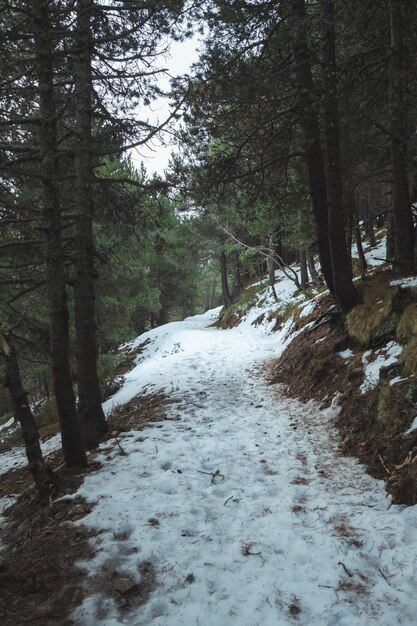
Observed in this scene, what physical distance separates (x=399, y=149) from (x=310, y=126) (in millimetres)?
1794

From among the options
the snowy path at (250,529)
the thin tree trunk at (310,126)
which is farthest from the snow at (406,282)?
the snowy path at (250,529)

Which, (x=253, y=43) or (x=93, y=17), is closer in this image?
(x=93, y=17)

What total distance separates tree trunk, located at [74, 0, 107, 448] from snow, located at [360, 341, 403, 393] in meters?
4.25

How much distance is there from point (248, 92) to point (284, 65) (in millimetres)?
1852

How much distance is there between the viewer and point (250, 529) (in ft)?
12.4

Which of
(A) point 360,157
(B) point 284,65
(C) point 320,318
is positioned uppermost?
(B) point 284,65

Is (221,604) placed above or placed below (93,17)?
below

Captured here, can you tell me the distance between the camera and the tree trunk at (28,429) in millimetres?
4484

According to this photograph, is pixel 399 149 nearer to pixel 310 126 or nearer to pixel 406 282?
pixel 310 126

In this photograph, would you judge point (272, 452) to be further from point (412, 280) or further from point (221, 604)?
point (412, 280)

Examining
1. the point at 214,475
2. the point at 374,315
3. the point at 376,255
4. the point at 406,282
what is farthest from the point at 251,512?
the point at 376,255

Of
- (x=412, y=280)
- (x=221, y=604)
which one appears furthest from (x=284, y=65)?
(x=221, y=604)

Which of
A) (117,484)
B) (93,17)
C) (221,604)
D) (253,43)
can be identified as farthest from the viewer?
(253,43)

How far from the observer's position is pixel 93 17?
6.17 meters
